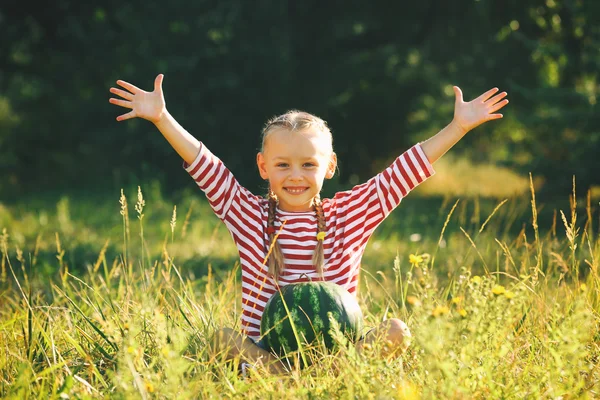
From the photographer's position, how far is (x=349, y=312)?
323 cm

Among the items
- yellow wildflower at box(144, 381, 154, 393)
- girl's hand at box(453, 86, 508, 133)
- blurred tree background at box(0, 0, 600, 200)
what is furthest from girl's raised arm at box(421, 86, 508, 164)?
blurred tree background at box(0, 0, 600, 200)

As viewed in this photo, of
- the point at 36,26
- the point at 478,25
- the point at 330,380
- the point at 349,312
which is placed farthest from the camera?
the point at 36,26

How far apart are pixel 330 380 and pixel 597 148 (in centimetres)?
605

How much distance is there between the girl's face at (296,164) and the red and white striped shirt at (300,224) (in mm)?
123

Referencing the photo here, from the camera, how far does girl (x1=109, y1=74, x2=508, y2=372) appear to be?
353 centimetres

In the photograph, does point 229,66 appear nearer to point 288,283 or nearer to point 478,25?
point 478,25

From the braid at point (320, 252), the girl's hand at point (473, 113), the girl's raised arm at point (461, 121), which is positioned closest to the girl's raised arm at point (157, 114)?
the braid at point (320, 252)

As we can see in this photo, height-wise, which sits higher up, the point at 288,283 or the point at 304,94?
the point at 304,94

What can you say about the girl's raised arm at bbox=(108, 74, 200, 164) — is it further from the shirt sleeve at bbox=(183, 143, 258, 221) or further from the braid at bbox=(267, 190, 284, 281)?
the braid at bbox=(267, 190, 284, 281)

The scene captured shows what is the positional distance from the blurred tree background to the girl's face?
6.24 m

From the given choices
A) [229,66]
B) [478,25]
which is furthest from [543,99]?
[229,66]

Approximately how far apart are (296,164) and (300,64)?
796 cm

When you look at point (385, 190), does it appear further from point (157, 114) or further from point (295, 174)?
point (157, 114)

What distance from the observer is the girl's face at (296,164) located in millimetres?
3553
